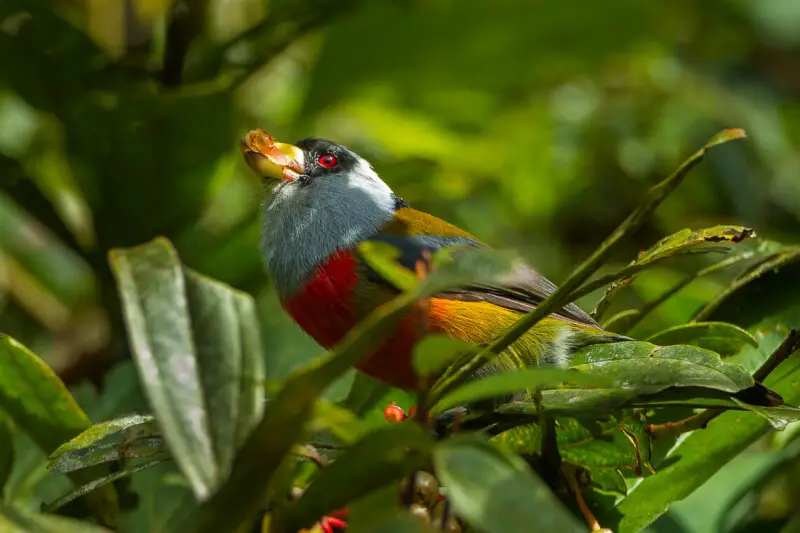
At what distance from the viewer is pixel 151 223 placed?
2.47m

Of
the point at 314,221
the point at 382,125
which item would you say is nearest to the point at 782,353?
the point at 314,221

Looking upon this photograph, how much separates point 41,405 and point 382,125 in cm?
249

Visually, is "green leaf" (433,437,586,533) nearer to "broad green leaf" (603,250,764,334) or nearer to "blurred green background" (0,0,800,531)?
"broad green leaf" (603,250,764,334)

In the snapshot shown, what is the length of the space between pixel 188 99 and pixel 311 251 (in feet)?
1.49

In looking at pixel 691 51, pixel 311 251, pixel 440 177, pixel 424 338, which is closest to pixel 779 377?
pixel 424 338

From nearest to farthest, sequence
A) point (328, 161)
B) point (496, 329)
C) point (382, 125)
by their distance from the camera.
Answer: point (496, 329) < point (328, 161) < point (382, 125)

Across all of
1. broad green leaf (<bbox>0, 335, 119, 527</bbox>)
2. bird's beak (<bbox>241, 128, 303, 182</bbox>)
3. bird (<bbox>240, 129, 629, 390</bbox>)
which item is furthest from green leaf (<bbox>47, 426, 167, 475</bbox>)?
bird's beak (<bbox>241, 128, 303, 182</bbox>)

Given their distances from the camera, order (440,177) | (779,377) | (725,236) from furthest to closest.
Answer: (440,177) → (779,377) → (725,236)

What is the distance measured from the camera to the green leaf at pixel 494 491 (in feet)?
2.52

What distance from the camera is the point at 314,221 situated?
2451 mm

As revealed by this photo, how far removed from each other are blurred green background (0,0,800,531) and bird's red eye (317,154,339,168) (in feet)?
0.49

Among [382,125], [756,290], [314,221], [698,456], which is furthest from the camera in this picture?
[382,125]

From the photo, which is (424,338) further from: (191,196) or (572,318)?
(191,196)

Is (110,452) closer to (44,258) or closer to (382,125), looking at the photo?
(44,258)
